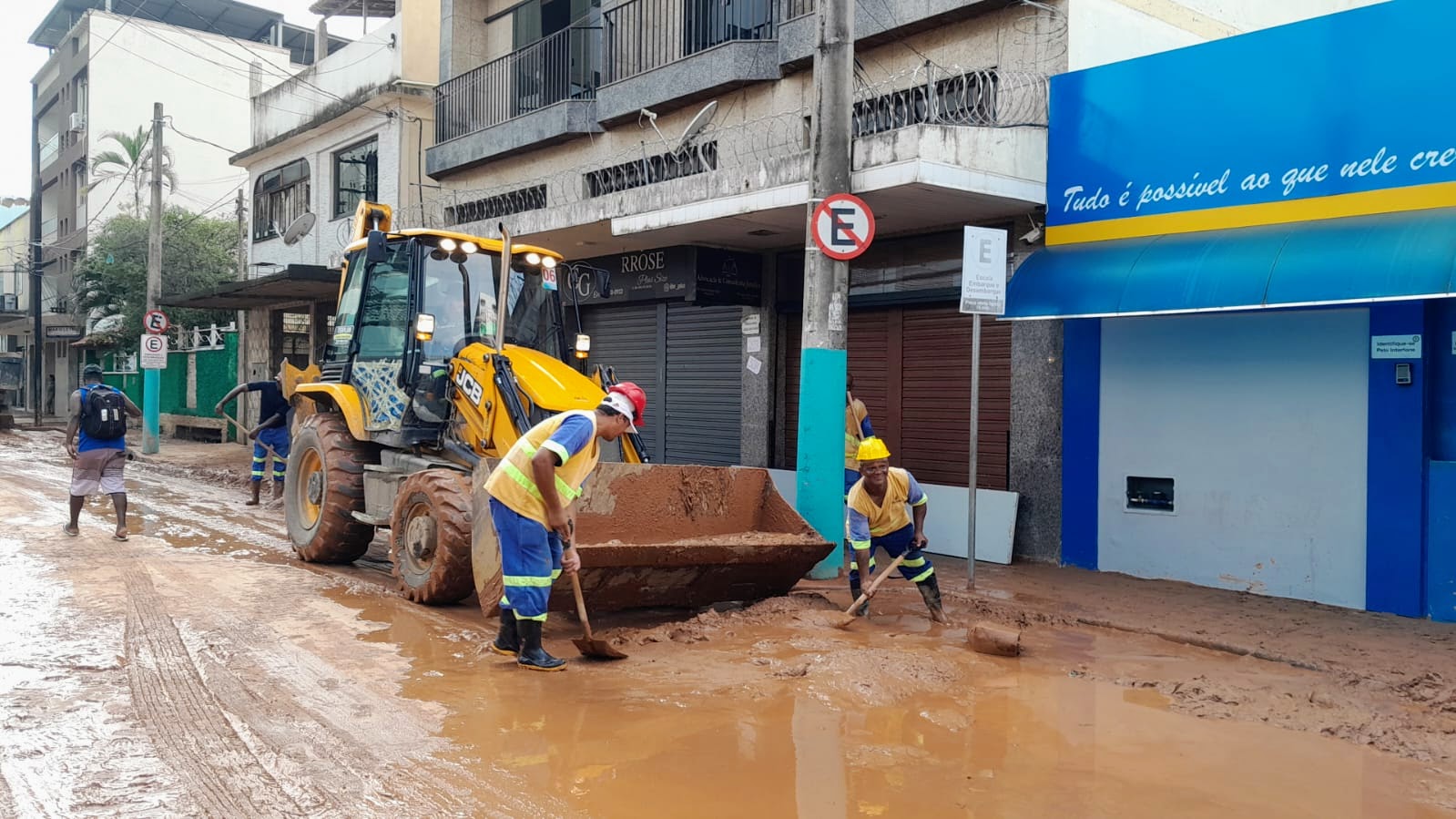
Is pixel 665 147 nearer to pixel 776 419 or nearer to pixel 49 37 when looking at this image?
pixel 776 419

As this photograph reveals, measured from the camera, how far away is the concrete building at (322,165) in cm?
2031

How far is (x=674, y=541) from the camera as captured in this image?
708cm

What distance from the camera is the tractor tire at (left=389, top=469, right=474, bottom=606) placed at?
24.7 feet

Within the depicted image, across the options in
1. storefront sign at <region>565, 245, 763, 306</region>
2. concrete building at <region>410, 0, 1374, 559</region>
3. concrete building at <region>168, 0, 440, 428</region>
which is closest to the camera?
concrete building at <region>410, 0, 1374, 559</region>

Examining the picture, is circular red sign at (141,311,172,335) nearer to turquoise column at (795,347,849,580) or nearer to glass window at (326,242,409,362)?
glass window at (326,242,409,362)

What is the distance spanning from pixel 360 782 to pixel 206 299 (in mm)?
21477

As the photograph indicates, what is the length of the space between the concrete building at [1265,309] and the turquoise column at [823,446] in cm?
203

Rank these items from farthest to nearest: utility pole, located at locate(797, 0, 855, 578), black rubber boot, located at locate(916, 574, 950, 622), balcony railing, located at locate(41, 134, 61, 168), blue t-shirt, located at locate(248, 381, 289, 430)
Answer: balcony railing, located at locate(41, 134, 61, 168), blue t-shirt, located at locate(248, 381, 289, 430), utility pole, located at locate(797, 0, 855, 578), black rubber boot, located at locate(916, 574, 950, 622)

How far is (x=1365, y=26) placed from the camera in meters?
8.34

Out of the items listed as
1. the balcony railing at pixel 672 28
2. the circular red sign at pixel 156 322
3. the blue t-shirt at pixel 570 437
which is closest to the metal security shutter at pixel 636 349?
the balcony railing at pixel 672 28

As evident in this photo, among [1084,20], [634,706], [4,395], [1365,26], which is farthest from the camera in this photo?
[4,395]

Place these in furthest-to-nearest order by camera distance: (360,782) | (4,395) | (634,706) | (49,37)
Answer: (49,37) → (4,395) → (634,706) → (360,782)

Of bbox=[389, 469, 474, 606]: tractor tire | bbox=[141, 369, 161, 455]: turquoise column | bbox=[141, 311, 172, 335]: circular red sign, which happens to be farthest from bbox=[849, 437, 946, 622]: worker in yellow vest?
bbox=[141, 369, 161, 455]: turquoise column

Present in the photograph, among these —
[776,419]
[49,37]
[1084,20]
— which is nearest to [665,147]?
[776,419]
